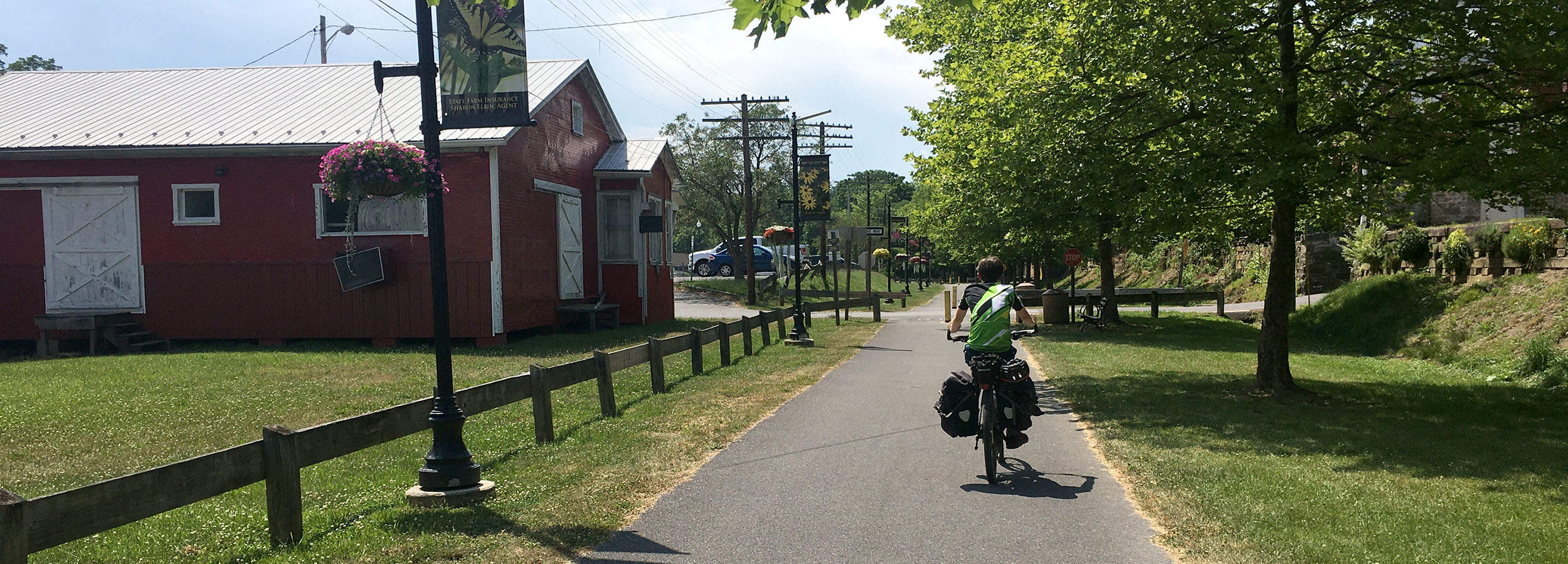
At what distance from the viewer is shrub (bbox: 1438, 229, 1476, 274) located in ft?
68.0

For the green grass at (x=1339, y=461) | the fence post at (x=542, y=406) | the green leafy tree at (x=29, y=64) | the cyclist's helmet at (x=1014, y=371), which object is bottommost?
the green grass at (x=1339, y=461)

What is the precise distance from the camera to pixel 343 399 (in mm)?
12570

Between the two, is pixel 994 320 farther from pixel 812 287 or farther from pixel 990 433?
pixel 812 287

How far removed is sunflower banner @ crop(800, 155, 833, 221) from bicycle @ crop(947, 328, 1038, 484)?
18.3m

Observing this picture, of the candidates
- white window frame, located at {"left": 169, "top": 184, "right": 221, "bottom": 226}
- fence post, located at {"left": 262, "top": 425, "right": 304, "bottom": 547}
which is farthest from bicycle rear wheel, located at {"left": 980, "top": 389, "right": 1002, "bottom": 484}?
white window frame, located at {"left": 169, "top": 184, "right": 221, "bottom": 226}

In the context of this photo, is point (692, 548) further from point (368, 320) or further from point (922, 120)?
point (368, 320)

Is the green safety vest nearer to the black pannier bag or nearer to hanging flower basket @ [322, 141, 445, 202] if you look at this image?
the black pannier bag

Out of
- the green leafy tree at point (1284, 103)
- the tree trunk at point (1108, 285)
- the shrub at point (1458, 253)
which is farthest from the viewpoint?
the tree trunk at point (1108, 285)

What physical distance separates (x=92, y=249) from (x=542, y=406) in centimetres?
1554

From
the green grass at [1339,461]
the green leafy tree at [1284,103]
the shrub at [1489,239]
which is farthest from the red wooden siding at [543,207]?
the shrub at [1489,239]

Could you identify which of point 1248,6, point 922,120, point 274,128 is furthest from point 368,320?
point 1248,6

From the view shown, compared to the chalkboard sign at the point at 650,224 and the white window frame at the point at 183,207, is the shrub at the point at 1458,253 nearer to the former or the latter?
the chalkboard sign at the point at 650,224

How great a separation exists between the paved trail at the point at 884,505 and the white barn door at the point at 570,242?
45.5ft

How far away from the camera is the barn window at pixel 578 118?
81.2 ft
